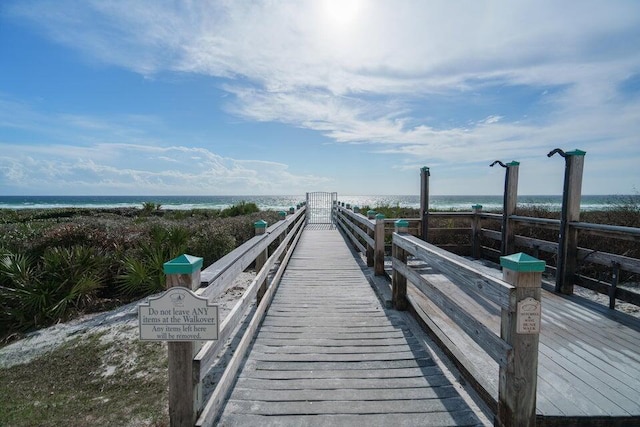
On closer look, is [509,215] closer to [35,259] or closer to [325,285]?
[325,285]

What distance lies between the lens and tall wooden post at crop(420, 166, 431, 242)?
7.80 meters

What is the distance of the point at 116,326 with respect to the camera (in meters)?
4.96

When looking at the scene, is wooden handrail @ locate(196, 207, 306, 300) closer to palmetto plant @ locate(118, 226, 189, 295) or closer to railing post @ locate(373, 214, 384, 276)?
railing post @ locate(373, 214, 384, 276)

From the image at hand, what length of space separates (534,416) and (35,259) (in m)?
8.16

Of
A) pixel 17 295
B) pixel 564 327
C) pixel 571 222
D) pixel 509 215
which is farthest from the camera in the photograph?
pixel 509 215

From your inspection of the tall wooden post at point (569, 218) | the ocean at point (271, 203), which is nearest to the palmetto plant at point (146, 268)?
the tall wooden post at point (569, 218)

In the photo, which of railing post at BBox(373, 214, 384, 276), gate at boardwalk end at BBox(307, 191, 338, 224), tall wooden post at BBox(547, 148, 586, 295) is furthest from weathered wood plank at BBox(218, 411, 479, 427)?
gate at boardwalk end at BBox(307, 191, 338, 224)

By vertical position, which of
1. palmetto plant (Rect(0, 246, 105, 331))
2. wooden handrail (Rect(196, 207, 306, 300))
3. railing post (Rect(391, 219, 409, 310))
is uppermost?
wooden handrail (Rect(196, 207, 306, 300))

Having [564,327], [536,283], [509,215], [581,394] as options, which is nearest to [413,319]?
[564,327]

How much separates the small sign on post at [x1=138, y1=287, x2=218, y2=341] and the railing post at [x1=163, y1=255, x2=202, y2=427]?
0.09m

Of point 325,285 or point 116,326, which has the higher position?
point 325,285

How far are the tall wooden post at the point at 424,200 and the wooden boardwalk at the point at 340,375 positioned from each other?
347cm

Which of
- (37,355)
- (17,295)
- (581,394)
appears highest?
(581,394)

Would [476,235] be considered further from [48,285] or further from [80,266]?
[48,285]
